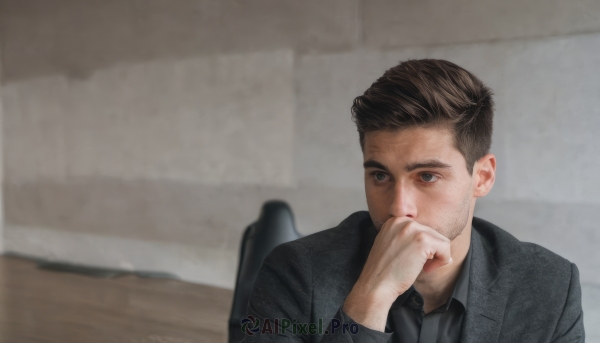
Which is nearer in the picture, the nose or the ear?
the nose

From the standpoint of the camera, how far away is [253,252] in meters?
1.99

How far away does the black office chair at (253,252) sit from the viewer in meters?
1.92

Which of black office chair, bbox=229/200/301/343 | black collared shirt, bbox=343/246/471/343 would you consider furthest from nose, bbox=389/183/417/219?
black office chair, bbox=229/200/301/343

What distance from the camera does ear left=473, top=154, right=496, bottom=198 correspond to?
1.53m

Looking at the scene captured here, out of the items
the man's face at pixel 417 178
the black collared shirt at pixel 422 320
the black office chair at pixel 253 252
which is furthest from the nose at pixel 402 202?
the black office chair at pixel 253 252

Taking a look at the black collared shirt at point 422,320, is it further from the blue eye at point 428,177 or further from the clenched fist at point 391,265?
the blue eye at point 428,177

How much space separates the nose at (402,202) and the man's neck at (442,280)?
0.23 metres

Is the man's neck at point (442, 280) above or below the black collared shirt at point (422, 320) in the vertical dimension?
above

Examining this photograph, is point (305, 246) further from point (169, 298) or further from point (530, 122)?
point (169, 298)

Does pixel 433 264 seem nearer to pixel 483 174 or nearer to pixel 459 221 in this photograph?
pixel 459 221

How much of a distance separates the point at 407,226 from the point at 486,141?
397 mm

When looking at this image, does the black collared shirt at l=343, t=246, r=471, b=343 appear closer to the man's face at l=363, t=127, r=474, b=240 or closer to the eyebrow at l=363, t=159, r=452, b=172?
the man's face at l=363, t=127, r=474, b=240

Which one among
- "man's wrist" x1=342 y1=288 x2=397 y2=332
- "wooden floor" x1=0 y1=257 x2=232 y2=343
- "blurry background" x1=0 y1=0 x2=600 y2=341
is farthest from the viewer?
"wooden floor" x1=0 y1=257 x2=232 y2=343

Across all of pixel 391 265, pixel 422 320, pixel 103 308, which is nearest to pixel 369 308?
pixel 391 265
